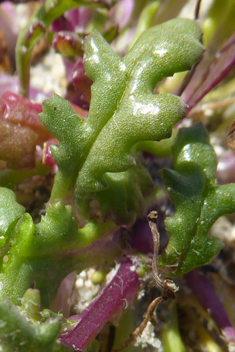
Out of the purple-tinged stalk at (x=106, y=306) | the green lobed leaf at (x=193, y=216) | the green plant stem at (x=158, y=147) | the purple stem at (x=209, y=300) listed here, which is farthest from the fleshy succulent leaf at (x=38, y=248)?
the purple stem at (x=209, y=300)

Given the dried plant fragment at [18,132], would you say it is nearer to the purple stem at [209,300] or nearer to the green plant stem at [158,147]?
the green plant stem at [158,147]

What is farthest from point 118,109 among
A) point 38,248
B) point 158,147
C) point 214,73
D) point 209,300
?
point 209,300

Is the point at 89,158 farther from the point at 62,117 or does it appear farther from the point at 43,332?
the point at 43,332

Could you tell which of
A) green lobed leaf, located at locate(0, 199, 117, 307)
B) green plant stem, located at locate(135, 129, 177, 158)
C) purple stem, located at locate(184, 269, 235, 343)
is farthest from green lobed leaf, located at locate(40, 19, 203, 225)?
purple stem, located at locate(184, 269, 235, 343)

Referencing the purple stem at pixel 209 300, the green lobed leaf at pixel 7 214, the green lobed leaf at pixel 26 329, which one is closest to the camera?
the green lobed leaf at pixel 26 329

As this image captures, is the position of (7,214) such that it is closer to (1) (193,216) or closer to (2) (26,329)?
(2) (26,329)

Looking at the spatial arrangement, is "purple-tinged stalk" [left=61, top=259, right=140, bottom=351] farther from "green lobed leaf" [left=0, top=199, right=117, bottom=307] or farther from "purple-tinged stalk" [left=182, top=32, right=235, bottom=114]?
"purple-tinged stalk" [left=182, top=32, right=235, bottom=114]
